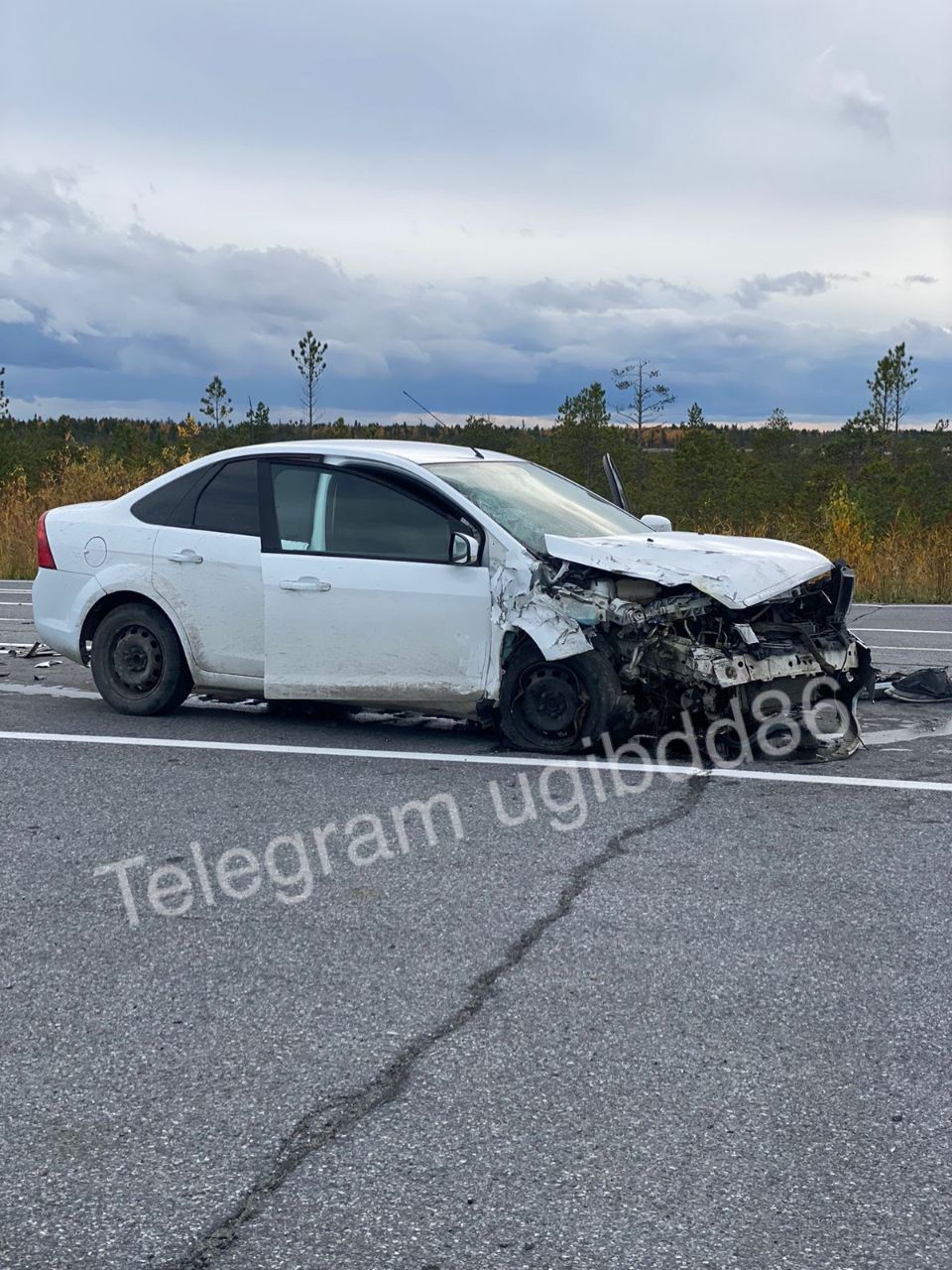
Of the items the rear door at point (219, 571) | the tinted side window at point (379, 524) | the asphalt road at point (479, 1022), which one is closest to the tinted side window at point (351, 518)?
the tinted side window at point (379, 524)

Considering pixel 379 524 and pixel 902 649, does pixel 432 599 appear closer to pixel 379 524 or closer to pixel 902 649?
pixel 379 524

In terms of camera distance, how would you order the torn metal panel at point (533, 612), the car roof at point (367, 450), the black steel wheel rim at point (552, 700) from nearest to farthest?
the torn metal panel at point (533, 612), the black steel wheel rim at point (552, 700), the car roof at point (367, 450)

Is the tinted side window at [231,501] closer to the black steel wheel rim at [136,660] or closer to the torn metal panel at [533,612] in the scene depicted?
the black steel wheel rim at [136,660]

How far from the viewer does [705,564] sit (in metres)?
6.89

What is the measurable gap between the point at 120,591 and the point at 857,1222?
6.28 m

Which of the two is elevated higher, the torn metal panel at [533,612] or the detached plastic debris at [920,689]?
the torn metal panel at [533,612]

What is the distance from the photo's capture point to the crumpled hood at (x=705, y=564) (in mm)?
6727

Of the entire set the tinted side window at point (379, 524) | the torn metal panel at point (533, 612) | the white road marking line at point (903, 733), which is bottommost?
the white road marking line at point (903, 733)

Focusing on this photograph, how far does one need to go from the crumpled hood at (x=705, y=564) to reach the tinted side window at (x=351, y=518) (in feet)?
2.33

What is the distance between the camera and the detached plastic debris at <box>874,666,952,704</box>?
894 cm

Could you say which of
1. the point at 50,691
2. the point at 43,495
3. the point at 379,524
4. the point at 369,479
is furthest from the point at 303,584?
the point at 43,495

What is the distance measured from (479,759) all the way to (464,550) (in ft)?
3.55

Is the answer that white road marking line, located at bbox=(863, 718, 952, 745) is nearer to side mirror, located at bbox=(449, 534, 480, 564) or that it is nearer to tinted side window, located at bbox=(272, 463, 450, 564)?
side mirror, located at bbox=(449, 534, 480, 564)

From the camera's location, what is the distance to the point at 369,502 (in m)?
7.69
